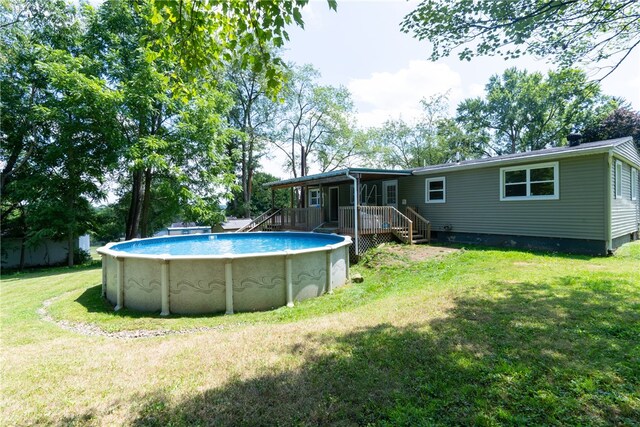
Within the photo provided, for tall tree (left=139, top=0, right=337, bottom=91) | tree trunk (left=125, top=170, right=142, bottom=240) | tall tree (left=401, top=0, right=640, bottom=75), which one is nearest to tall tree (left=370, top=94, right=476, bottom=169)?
tree trunk (left=125, top=170, right=142, bottom=240)

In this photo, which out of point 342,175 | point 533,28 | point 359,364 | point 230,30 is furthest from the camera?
point 342,175

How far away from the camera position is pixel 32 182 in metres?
14.4

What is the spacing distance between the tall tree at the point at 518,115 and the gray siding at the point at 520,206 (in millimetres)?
20673

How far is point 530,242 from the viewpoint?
10984 mm

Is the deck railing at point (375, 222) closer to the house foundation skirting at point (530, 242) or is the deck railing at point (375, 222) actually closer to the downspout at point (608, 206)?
the house foundation skirting at point (530, 242)

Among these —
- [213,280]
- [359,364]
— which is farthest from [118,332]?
[359,364]

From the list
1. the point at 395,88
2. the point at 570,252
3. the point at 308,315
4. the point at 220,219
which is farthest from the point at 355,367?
the point at 395,88

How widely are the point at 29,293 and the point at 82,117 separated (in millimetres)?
9820

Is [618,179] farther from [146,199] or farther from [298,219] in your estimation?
[146,199]

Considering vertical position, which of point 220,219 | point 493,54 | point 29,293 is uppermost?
point 493,54

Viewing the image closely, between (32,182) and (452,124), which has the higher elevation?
(452,124)

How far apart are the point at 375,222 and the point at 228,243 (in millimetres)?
6258

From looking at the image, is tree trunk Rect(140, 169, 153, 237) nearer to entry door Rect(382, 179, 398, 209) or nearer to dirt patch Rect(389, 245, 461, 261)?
entry door Rect(382, 179, 398, 209)

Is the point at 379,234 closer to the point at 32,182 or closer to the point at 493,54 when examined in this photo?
the point at 493,54
